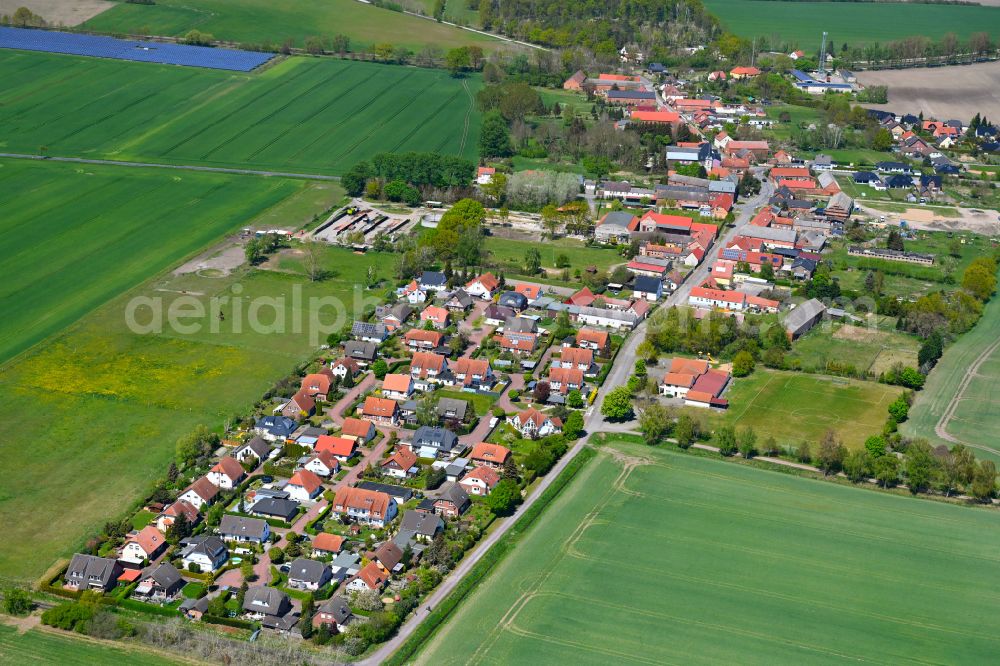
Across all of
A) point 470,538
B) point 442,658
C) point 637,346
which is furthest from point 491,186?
point 442,658

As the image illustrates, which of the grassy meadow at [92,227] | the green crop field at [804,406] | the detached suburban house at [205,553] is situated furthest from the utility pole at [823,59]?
the detached suburban house at [205,553]

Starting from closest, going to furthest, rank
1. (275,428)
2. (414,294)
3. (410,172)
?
(275,428) → (414,294) → (410,172)

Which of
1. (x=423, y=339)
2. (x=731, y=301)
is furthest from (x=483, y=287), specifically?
(x=731, y=301)

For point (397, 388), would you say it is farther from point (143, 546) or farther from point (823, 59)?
point (823, 59)

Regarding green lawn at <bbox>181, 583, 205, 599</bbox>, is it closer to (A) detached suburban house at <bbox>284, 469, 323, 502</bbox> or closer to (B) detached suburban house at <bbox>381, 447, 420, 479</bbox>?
(A) detached suburban house at <bbox>284, 469, 323, 502</bbox>

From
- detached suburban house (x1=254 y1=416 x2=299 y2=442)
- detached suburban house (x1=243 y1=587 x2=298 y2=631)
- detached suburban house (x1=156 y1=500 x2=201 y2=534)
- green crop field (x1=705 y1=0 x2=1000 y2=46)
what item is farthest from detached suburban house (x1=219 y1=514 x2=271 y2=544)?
green crop field (x1=705 y1=0 x2=1000 y2=46)

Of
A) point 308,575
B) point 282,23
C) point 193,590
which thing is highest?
point 282,23
